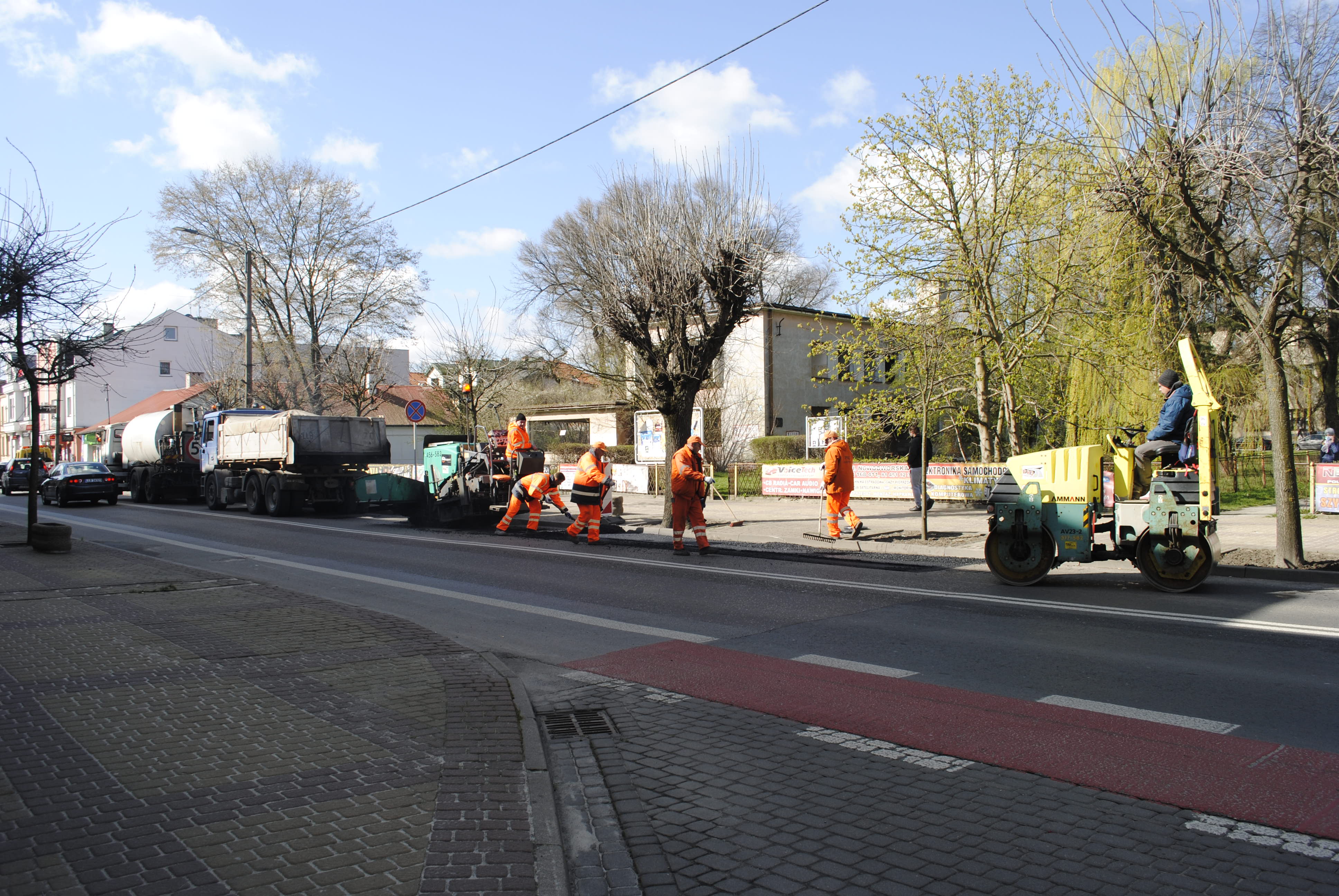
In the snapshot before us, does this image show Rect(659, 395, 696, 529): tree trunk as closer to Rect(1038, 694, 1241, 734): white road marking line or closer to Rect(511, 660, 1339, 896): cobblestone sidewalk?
Rect(1038, 694, 1241, 734): white road marking line

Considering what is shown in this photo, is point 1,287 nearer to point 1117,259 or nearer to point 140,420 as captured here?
point 1117,259

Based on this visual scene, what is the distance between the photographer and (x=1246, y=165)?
9.57 metres

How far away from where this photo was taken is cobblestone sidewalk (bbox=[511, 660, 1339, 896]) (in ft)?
11.1

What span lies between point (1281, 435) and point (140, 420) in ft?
108

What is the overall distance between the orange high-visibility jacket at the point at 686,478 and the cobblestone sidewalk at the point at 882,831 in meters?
→ 8.66

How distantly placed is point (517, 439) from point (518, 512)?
58.6 inches

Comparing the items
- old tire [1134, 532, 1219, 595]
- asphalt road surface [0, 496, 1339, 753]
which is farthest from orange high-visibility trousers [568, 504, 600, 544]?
old tire [1134, 532, 1219, 595]

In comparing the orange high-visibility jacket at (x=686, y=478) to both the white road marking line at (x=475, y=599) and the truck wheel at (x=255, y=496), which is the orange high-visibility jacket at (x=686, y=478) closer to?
the white road marking line at (x=475, y=599)

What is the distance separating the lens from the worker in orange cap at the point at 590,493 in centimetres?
1533

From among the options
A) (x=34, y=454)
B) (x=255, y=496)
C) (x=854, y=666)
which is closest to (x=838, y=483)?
(x=854, y=666)

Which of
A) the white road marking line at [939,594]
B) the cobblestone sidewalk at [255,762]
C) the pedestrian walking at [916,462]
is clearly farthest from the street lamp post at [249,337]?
the cobblestone sidewalk at [255,762]

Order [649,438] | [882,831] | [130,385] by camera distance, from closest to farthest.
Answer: [882,831], [649,438], [130,385]

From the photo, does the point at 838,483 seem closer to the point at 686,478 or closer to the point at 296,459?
the point at 686,478

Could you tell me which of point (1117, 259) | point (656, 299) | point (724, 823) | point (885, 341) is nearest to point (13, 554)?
point (656, 299)
